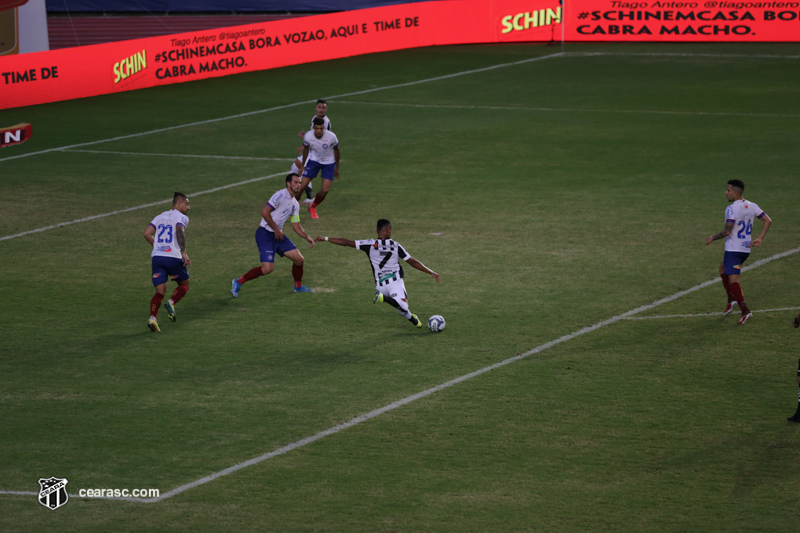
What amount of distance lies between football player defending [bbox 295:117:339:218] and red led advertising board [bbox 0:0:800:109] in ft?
56.1

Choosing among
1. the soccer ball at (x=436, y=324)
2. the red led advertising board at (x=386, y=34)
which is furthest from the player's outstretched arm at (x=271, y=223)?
the red led advertising board at (x=386, y=34)

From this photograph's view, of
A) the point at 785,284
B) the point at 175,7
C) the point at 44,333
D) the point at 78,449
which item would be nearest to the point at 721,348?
the point at 785,284

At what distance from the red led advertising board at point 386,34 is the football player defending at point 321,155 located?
56.1 feet

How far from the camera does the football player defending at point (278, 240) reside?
17391 mm

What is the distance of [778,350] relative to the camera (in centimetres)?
1452

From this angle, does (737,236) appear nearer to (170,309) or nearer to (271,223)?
(271,223)

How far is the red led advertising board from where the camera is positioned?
38969 millimetres

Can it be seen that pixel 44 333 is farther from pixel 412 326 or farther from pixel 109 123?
pixel 109 123

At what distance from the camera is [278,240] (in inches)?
686

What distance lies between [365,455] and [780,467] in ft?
13.6

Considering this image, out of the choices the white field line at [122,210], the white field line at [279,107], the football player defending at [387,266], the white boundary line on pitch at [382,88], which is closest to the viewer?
the football player defending at [387,266]

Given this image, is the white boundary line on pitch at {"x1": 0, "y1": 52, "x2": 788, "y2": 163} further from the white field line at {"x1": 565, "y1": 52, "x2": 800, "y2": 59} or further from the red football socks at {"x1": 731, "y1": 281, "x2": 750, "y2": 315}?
the red football socks at {"x1": 731, "y1": 281, "x2": 750, "y2": 315}

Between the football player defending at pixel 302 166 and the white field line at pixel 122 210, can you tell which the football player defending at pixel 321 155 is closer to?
the football player defending at pixel 302 166

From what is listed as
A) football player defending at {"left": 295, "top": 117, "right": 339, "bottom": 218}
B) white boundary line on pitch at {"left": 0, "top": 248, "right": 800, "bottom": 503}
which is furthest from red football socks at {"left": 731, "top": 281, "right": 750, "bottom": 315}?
football player defending at {"left": 295, "top": 117, "right": 339, "bottom": 218}
